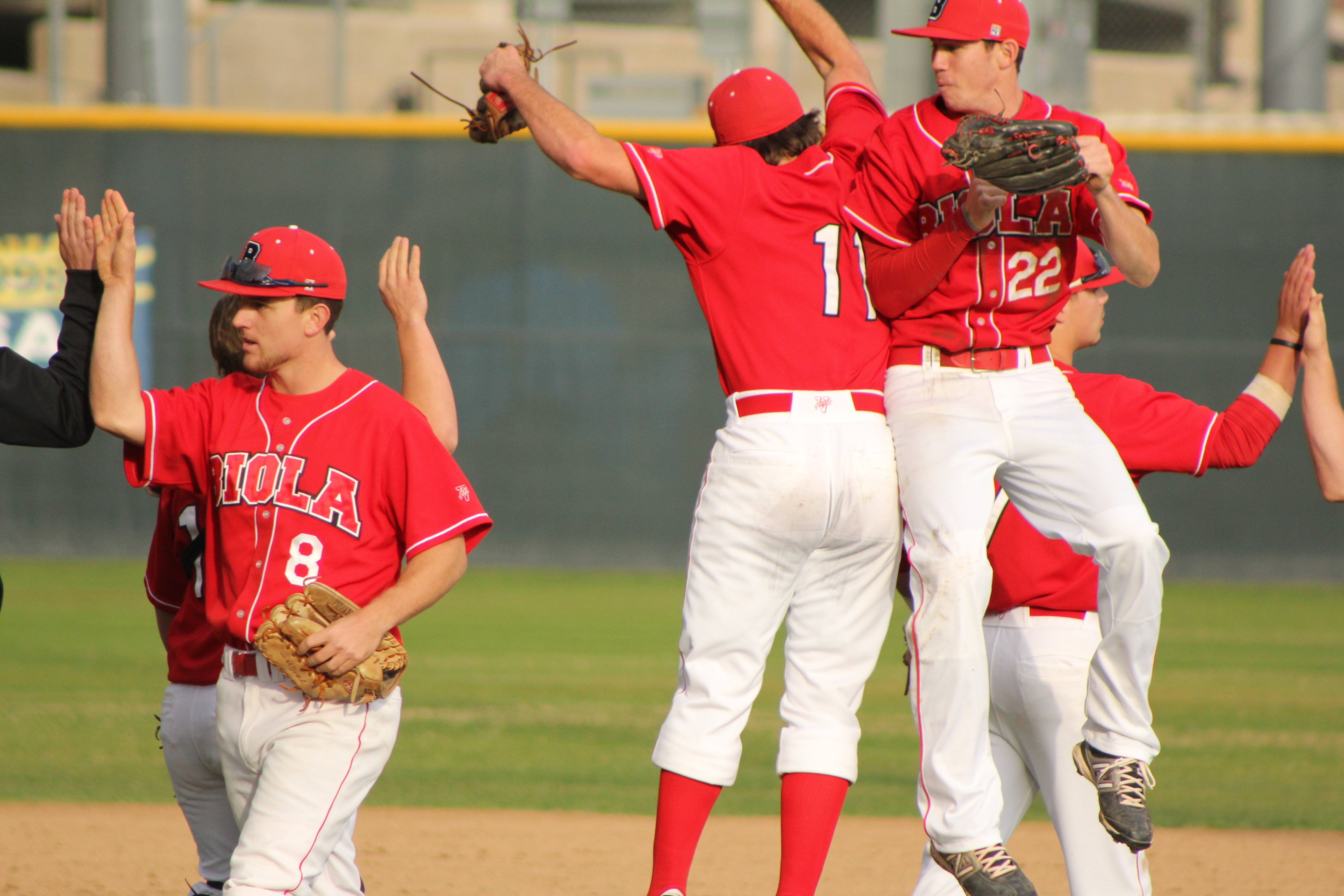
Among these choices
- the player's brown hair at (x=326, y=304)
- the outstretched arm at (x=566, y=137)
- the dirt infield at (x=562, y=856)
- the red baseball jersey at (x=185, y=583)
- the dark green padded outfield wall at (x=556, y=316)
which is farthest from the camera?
the dark green padded outfield wall at (x=556, y=316)

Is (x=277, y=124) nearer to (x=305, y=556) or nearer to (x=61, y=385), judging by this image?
(x=61, y=385)

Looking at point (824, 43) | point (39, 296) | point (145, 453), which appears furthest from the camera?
point (39, 296)

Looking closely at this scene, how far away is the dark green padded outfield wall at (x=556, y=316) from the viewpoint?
38.2ft

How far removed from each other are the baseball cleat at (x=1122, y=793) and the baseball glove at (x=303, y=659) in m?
1.46

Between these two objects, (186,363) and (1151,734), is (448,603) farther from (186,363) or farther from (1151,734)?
(1151,734)

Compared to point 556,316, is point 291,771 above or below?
below

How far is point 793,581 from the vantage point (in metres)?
3.12

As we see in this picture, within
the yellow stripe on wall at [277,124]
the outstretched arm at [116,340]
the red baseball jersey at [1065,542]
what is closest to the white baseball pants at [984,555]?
the red baseball jersey at [1065,542]

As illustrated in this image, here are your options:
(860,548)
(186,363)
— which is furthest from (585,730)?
(186,363)

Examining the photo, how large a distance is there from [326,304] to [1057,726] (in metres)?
1.86

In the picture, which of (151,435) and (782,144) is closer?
(151,435)

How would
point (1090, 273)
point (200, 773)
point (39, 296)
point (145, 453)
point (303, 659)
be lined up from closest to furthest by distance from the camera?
point (303, 659)
point (145, 453)
point (200, 773)
point (1090, 273)
point (39, 296)

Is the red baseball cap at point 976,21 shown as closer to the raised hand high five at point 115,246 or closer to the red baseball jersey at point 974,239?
the red baseball jersey at point 974,239

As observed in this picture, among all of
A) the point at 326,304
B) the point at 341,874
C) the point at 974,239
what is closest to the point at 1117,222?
the point at 974,239
